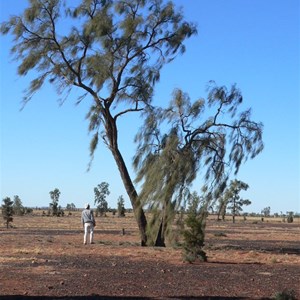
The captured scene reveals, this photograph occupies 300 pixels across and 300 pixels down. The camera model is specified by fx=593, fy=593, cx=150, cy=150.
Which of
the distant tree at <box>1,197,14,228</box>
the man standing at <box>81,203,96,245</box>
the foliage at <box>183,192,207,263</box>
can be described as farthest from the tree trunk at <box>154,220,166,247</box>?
the distant tree at <box>1,197,14,228</box>

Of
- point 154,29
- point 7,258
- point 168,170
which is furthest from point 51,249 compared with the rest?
point 154,29

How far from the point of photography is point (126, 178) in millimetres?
26641

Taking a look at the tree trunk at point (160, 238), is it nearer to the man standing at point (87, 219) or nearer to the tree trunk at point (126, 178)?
the tree trunk at point (126, 178)

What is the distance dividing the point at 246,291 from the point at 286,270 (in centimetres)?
479

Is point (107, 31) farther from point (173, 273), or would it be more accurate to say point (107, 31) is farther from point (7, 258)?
point (173, 273)

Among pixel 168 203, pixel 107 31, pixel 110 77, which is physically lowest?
pixel 168 203

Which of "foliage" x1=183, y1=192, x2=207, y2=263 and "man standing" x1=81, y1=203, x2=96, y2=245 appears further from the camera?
"man standing" x1=81, y1=203, x2=96, y2=245

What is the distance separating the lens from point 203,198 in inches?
988

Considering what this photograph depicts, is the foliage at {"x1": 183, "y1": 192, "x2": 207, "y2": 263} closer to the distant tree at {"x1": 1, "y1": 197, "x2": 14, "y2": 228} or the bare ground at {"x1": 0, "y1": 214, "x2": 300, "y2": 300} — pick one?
the bare ground at {"x1": 0, "y1": 214, "x2": 300, "y2": 300}

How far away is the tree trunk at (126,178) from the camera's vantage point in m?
26.3

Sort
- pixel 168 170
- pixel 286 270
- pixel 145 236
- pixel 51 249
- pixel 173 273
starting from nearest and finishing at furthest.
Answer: pixel 173 273
pixel 286 270
pixel 51 249
pixel 168 170
pixel 145 236

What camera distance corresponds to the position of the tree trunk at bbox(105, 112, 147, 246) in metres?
26.3

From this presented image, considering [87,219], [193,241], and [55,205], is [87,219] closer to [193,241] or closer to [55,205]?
[193,241]

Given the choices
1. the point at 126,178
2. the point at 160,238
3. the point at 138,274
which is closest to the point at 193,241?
the point at 138,274
